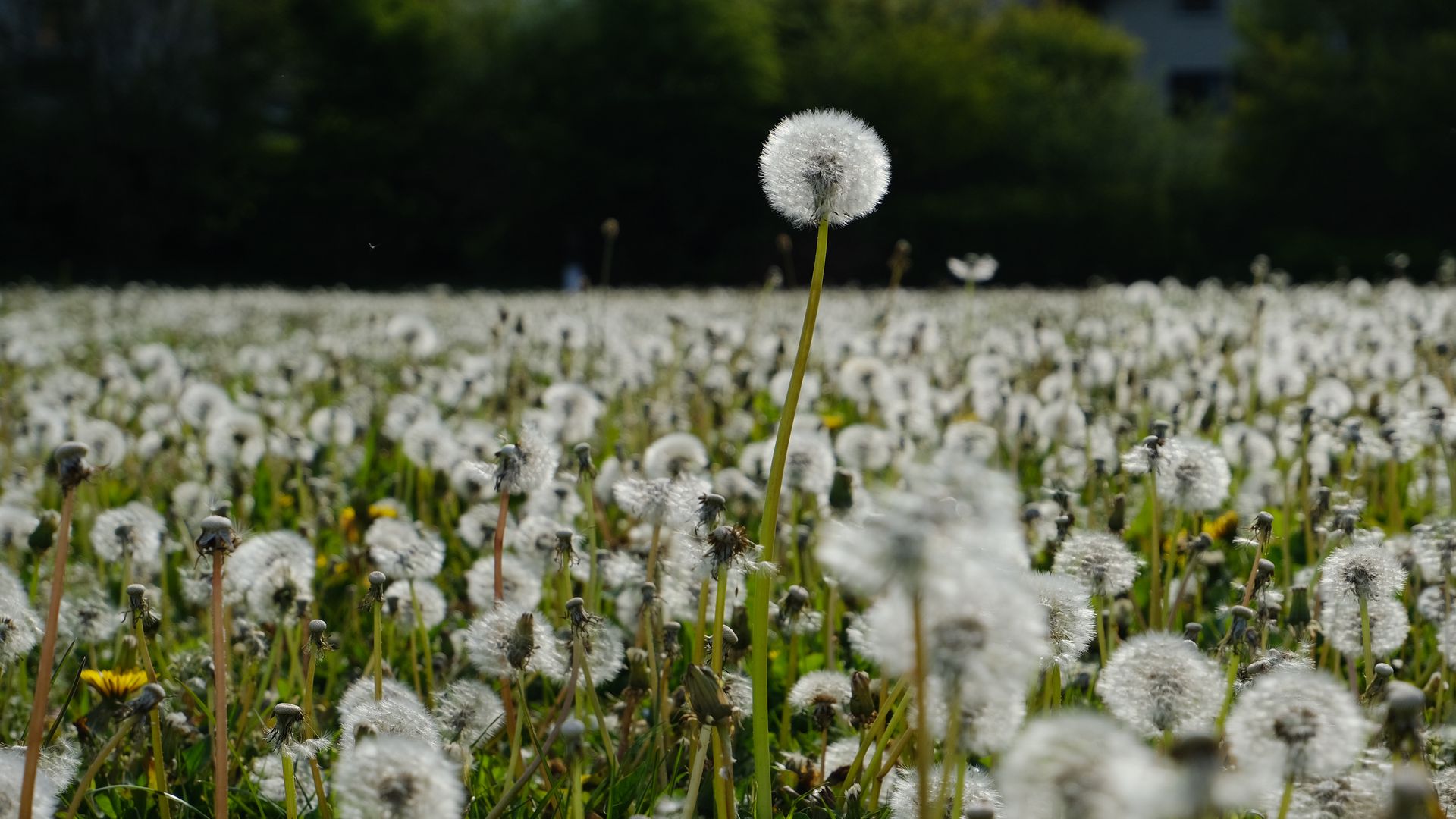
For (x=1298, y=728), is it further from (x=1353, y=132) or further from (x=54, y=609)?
(x=1353, y=132)

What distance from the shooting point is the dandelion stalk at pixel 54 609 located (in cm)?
113

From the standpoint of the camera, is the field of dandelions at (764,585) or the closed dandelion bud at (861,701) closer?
the field of dandelions at (764,585)

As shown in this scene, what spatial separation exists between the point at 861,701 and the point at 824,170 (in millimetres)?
702

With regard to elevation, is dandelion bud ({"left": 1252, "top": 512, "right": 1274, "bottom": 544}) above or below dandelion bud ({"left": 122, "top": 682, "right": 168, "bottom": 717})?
above

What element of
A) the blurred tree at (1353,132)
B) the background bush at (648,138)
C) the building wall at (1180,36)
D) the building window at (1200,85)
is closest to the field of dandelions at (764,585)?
the background bush at (648,138)

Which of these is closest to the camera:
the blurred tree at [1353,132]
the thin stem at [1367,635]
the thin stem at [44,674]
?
the thin stem at [44,674]

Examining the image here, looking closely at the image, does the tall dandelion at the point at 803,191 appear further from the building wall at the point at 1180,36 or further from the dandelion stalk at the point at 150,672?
the building wall at the point at 1180,36

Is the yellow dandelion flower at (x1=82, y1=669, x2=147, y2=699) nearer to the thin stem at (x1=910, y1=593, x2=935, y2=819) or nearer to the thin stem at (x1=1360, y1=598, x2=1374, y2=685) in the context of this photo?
the thin stem at (x1=910, y1=593, x2=935, y2=819)

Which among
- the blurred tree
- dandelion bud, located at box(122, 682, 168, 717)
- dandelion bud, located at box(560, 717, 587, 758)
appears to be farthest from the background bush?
dandelion bud, located at box(560, 717, 587, 758)

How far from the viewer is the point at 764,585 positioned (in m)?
1.27

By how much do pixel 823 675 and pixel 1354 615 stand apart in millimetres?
737

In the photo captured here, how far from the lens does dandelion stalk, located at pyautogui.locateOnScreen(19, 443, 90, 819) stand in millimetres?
1134

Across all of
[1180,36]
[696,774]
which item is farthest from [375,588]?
[1180,36]

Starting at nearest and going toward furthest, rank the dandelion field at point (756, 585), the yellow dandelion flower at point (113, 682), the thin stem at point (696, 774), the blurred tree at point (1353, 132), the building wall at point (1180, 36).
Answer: the dandelion field at point (756, 585) → the thin stem at point (696, 774) → the yellow dandelion flower at point (113, 682) → the blurred tree at point (1353, 132) → the building wall at point (1180, 36)
